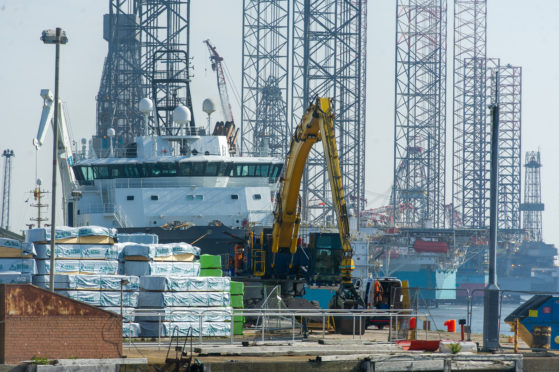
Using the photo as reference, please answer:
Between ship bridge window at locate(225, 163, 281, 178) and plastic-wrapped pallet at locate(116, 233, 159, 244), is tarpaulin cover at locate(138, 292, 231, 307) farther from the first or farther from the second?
ship bridge window at locate(225, 163, 281, 178)

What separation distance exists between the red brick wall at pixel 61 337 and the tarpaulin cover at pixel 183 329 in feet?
20.4

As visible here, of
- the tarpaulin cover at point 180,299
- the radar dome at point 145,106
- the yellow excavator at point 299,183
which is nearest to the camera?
the tarpaulin cover at point 180,299

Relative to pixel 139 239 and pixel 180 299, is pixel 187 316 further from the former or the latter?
pixel 139 239

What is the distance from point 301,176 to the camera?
144 ft

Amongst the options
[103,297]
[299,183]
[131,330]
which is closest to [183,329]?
[131,330]

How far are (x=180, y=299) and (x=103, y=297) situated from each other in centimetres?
219

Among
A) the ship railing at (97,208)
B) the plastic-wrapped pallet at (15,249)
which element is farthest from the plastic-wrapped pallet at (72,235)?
the ship railing at (97,208)

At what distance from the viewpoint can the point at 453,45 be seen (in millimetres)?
151000

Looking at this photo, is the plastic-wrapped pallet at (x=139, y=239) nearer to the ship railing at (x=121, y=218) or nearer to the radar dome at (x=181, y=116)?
the ship railing at (x=121, y=218)

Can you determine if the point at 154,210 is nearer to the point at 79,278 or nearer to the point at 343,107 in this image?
the point at 79,278

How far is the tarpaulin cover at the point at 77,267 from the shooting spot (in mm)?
28531

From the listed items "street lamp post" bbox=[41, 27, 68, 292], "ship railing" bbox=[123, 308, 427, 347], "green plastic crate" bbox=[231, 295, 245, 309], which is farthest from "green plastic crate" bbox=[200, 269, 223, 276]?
"street lamp post" bbox=[41, 27, 68, 292]

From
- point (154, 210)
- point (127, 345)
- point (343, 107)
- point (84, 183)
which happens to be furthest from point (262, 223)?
point (343, 107)

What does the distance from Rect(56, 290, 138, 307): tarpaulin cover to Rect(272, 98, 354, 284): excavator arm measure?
494 inches
